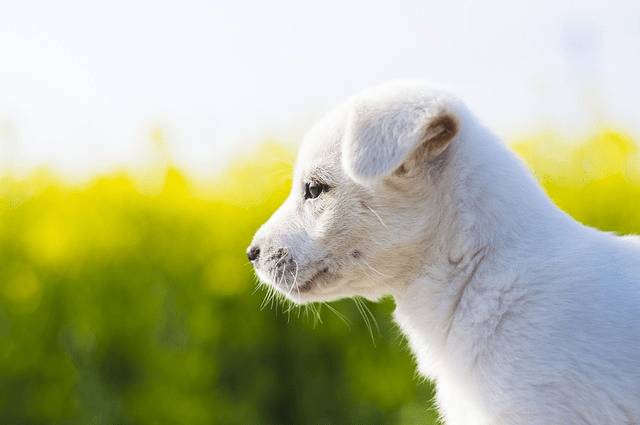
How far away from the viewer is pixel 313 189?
3072 millimetres

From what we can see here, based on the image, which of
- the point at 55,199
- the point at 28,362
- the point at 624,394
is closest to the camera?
the point at 624,394

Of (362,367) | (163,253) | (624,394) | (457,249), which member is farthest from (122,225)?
(624,394)

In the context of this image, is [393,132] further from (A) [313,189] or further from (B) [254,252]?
(B) [254,252]

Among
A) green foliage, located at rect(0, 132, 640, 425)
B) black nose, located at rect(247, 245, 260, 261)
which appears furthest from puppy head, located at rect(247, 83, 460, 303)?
green foliage, located at rect(0, 132, 640, 425)

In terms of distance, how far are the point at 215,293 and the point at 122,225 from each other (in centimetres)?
78

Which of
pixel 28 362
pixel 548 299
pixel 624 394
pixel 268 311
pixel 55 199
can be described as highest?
pixel 548 299

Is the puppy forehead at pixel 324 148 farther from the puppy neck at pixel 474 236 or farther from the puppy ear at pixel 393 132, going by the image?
the puppy neck at pixel 474 236

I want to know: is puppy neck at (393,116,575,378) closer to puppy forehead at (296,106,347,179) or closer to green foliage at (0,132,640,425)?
puppy forehead at (296,106,347,179)

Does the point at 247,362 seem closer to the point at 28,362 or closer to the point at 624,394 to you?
the point at 28,362

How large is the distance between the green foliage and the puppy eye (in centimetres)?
247

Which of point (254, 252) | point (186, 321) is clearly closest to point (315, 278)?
point (254, 252)

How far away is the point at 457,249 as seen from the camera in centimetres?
291

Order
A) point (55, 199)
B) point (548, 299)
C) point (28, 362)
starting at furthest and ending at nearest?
1. point (55, 199)
2. point (28, 362)
3. point (548, 299)

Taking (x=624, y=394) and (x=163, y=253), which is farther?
(x=163, y=253)
